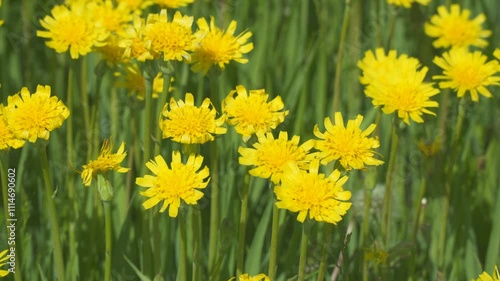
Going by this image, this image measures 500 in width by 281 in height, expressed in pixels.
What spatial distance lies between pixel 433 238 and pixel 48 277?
3.15 feet

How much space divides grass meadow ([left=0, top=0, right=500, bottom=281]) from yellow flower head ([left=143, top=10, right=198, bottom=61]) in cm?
4

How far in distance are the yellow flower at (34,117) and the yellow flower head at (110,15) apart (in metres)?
0.48

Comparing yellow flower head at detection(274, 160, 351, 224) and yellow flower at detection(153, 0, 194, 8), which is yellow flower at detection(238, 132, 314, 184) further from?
yellow flower at detection(153, 0, 194, 8)

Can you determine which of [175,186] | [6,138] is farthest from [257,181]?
[6,138]

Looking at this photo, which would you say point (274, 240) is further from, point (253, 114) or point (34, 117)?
point (34, 117)

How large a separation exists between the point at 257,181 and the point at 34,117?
730 millimetres

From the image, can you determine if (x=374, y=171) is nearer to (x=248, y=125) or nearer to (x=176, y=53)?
(x=248, y=125)

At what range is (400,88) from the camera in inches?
63.8

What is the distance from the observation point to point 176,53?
1.46m

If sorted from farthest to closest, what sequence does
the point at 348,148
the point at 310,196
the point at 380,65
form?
the point at 380,65, the point at 348,148, the point at 310,196

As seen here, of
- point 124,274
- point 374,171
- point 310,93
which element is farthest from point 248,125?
point 310,93

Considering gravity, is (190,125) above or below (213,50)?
below
